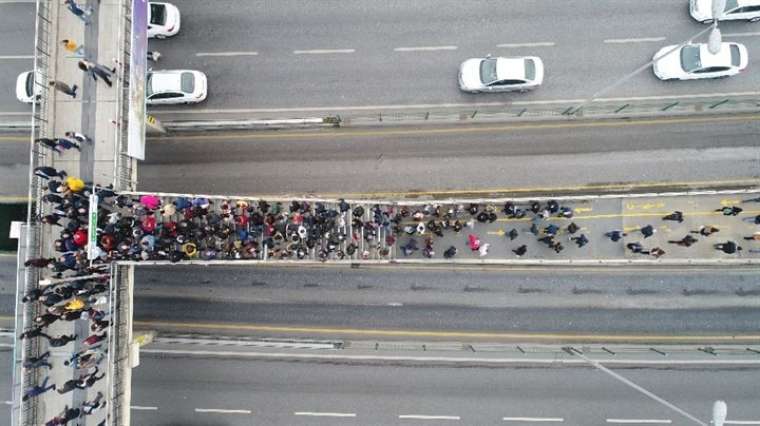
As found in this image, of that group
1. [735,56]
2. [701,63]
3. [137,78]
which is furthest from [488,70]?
[137,78]

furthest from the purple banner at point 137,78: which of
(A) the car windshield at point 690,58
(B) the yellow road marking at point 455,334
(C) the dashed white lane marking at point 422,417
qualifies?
(A) the car windshield at point 690,58

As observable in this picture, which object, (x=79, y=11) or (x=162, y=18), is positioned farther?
(x=162, y=18)

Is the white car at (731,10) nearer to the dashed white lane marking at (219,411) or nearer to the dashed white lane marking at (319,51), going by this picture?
the dashed white lane marking at (319,51)

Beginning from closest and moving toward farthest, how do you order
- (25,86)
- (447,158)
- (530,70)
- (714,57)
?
(714,57) < (530,70) < (25,86) < (447,158)

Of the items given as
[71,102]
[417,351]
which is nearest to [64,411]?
[71,102]

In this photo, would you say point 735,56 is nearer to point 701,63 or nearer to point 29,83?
point 701,63

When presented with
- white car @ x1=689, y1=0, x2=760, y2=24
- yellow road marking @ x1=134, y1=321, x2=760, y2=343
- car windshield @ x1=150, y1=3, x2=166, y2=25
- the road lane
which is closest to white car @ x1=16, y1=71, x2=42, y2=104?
car windshield @ x1=150, y1=3, x2=166, y2=25

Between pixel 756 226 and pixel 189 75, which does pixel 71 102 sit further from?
pixel 756 226
